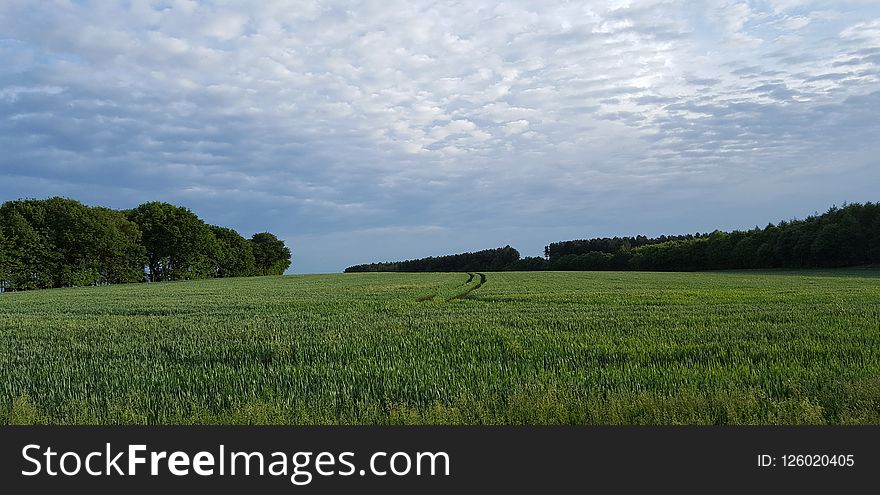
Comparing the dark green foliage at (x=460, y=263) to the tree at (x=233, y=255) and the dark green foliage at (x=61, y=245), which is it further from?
the dark green foliage at (x=61, y=245)

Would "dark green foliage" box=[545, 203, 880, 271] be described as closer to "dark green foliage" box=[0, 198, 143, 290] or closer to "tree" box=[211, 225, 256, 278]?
"tree" box=[211, 225, 256, 278]

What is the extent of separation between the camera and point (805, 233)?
3880 inches

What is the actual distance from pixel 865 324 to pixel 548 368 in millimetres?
9471

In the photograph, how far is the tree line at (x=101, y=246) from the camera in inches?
2542

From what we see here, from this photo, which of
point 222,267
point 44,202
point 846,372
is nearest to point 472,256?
point 222,267

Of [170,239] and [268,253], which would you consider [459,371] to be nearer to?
[170,239]

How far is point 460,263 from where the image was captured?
509ft

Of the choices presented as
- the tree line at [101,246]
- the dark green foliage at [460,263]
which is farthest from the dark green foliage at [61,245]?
the dark green foliage at [460,263]

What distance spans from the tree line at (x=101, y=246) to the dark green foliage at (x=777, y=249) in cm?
8270

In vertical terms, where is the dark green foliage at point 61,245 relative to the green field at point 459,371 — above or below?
above

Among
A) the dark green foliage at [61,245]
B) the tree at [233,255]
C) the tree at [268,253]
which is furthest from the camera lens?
the tree at [268,253]

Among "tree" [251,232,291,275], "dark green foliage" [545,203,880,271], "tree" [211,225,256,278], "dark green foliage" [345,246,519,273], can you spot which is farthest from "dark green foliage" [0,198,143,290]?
"dark green foliage" [545,203,880,271]

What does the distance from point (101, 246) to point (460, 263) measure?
95.3 meters

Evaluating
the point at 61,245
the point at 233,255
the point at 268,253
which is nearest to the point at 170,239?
the point at 61,245
